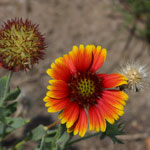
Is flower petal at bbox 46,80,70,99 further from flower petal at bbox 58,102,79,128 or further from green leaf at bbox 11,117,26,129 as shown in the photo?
green leaf at bbox 11,117,26,129

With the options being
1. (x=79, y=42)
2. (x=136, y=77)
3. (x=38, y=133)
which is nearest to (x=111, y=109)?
(x=136, y=77)

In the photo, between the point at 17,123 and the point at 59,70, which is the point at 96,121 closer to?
the point at 59,70

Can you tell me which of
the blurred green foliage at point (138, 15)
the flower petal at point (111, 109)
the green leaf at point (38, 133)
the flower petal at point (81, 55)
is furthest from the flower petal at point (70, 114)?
the blurred green foliage at point (138, 15)

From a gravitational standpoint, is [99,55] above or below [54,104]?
above

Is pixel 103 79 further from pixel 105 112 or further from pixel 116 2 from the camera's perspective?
pixel 116 2

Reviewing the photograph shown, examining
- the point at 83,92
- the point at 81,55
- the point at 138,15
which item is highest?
the point at 138,15

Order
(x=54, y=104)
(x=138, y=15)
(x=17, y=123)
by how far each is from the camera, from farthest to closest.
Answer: (x=138, y=15) → (x=17, y=123) → (x=54, y=104)

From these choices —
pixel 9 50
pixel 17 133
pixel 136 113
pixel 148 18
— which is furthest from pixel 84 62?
pixel 148 18
